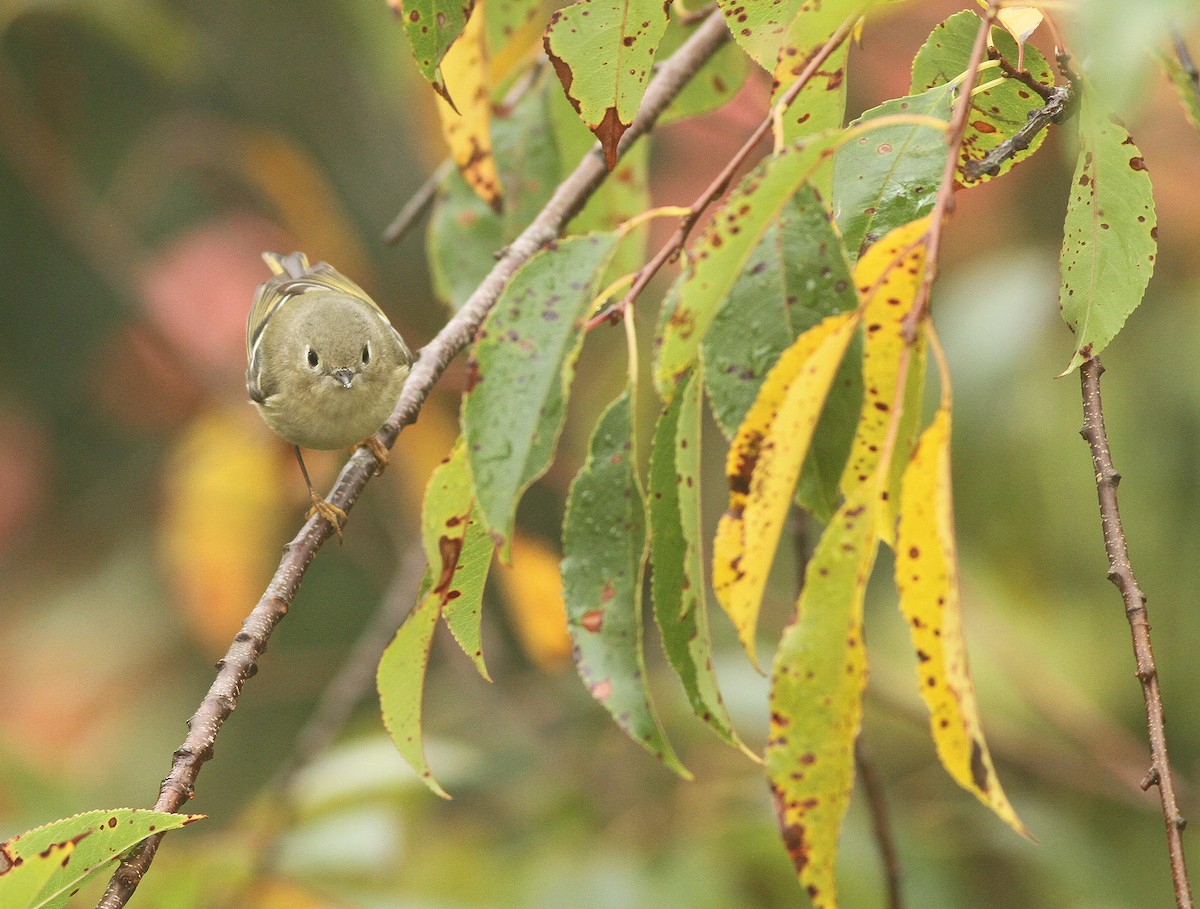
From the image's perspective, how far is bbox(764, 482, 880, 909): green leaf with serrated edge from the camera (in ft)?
2.38

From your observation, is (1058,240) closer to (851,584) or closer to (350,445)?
(350,445)

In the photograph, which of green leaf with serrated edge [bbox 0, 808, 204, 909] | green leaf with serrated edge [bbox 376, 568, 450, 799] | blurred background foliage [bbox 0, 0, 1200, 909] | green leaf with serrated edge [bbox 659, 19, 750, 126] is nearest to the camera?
Result: green leaf with serrated edge [bbox 0, 808, 204, 909]

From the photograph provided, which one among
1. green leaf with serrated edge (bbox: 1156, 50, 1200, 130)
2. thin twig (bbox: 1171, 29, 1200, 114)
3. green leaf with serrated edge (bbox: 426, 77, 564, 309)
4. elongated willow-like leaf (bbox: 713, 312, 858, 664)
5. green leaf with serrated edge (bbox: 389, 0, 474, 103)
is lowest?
elongated willow-like leaf (bbox: 713, 312, 858, 664)

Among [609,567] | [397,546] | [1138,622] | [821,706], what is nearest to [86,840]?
[609,567]

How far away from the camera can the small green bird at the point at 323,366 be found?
6.91 feet

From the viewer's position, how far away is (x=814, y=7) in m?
0.98

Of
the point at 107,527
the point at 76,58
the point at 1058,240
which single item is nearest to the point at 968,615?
the point at 1058,240

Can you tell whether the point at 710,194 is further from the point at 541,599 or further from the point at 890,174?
the point at 541,599

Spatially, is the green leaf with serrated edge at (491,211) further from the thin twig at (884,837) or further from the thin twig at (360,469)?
the thin twig at (884,837)

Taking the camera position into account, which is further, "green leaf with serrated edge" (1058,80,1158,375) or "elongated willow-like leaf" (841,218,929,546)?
"green leaf with serrated edge" (1058,80,1158,375)

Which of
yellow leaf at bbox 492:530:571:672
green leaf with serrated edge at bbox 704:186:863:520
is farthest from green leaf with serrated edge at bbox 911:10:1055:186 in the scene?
yellow leaf at bbox 492:530:571:672

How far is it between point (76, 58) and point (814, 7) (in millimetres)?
4694

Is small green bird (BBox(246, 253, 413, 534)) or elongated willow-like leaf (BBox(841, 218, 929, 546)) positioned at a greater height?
small green bird (BBox(246, 253, 413, 534))

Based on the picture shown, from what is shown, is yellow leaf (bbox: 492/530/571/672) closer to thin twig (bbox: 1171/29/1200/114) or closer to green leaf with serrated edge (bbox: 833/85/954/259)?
green leaf with serrated edge (bbox: 833/85/954/259)
